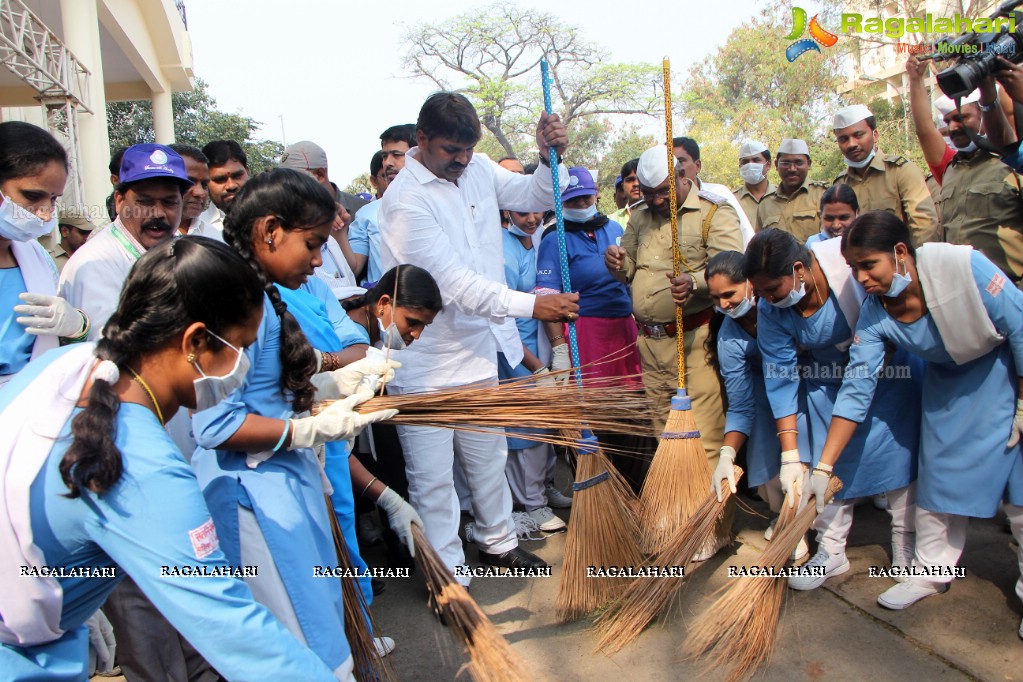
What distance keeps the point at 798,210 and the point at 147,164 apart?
157 inches

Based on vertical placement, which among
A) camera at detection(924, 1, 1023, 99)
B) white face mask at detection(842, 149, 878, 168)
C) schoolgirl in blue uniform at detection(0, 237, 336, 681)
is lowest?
schoolgirl in blue uniform at detection(0, 237, 336, 681)

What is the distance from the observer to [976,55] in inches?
119

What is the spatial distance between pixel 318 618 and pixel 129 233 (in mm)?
1475

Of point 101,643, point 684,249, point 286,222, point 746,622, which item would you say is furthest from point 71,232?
point 746,622

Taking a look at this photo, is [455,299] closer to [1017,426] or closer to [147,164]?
[147,164]

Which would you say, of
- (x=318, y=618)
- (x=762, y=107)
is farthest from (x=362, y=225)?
(x=762, y=107)

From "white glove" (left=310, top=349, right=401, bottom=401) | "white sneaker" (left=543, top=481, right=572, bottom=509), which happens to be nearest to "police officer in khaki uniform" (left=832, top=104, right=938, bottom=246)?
"white sneaker" (left=543, top=481, right=572, bottom=509)

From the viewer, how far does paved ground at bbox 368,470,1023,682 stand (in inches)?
A: 99.1

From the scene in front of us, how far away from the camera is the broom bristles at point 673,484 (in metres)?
3.14

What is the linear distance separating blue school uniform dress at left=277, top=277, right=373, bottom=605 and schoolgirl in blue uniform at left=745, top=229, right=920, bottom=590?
1.56 m

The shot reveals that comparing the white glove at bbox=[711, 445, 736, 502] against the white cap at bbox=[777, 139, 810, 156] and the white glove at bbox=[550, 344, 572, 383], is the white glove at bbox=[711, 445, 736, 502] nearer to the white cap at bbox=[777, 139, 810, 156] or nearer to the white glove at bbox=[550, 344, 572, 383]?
the white glove at bbox=[550, 344, 572, 383]

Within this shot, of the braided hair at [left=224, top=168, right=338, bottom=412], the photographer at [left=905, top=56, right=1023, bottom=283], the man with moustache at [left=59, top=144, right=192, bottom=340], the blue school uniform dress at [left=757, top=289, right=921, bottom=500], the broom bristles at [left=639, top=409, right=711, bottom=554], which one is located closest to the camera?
the braided hair at [left=224, top=168, right=338, bottom=412]

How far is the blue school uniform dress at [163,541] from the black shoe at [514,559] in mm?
2149

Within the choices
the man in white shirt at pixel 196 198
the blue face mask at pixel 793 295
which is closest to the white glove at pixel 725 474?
the blue face mask at pixel 793 295
